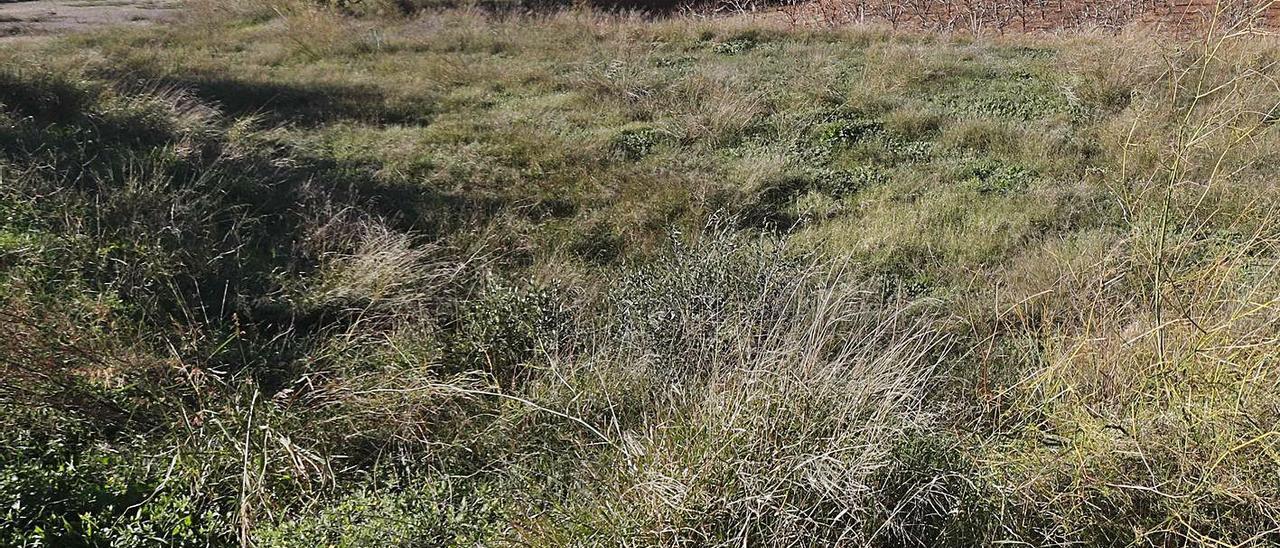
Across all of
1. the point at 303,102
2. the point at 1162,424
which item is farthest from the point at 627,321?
the point at 303,102

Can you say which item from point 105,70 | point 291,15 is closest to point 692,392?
point 105,70

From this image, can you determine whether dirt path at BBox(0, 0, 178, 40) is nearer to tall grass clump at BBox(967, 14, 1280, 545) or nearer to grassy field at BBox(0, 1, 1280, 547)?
grassy field at BBox(0, 1, 1280, 547)

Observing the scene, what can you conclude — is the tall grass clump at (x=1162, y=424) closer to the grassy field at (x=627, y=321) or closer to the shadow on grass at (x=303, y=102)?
the grassy field at (x=627, y=321)

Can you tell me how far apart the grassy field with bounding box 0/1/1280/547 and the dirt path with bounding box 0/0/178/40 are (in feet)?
13.3

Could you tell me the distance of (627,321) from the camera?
415cm

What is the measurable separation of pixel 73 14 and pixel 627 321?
38.9ft

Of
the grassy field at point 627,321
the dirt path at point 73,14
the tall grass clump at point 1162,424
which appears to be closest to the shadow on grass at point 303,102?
the grassy field at point 627,321

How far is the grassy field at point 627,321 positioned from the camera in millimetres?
2957

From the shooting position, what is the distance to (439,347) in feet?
13.3

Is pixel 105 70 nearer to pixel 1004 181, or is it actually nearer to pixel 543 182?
pixel 543 182

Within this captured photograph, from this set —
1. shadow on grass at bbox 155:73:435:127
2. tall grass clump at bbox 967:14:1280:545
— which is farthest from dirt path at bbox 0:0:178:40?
tall grass clump at bbox 967:14:1280:545

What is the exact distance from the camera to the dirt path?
11.2m

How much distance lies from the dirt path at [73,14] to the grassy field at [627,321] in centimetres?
406

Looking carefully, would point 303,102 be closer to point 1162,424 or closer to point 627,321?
point 627,321
